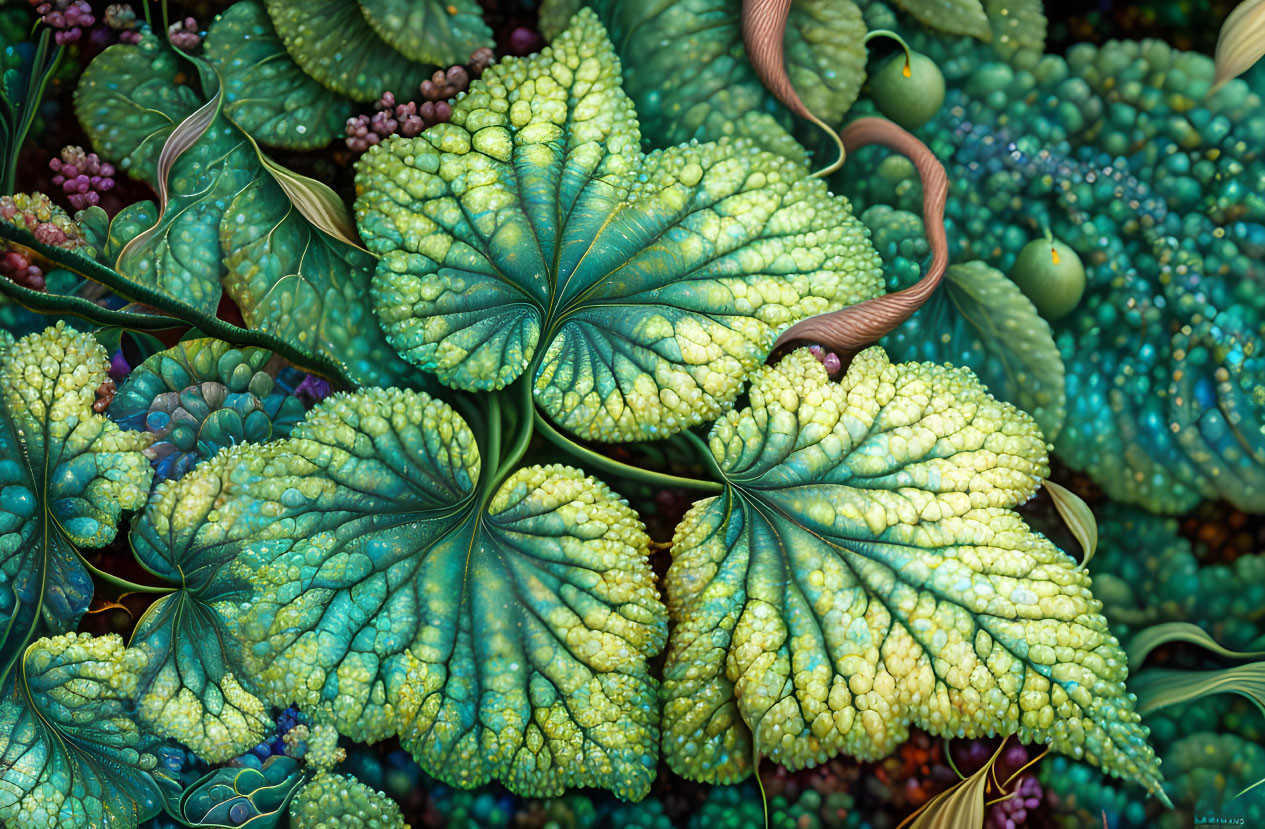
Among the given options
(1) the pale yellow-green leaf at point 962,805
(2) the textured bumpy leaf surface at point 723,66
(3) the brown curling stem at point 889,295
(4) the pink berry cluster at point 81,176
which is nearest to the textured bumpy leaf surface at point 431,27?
(2) the textured bumpy leaf surface at point 723,66

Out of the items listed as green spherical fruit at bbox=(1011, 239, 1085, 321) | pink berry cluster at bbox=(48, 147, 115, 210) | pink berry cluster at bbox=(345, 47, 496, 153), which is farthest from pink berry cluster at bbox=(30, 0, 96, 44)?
green spherical fruit at bbox=(1011, 239, 1085, 321)

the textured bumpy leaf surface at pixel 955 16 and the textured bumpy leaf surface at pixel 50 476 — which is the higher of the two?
the textured bumpy leaf surface at pixel 955 16

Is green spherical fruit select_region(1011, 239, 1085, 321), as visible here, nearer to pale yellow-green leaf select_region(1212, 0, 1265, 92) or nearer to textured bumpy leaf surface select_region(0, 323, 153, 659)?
pale yellow-green leaf select_region(1212, 0, 1265, 92)

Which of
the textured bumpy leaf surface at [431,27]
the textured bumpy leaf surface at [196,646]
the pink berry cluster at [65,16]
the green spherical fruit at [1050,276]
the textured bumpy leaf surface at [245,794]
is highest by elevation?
the textured bumpy leaf surface at [431,27]

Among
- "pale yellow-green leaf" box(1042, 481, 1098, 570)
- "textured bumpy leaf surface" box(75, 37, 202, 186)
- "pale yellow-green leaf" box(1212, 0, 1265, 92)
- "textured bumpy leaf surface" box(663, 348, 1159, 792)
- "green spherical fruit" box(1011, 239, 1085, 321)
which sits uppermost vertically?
"pale yellow-green leaf" box(1212, 0, 1265, 92)

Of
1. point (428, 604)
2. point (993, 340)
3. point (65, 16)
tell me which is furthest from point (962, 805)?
point (65, 16)

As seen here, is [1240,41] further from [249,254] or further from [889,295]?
[249,254]

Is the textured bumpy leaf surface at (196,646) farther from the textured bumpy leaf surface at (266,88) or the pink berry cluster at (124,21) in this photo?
the pink berry cluster at (124,21)

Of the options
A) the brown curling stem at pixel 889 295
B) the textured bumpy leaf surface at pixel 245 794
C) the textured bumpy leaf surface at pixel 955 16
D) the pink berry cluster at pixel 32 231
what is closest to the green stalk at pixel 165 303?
the pink berry cluster at pixel 32 231
